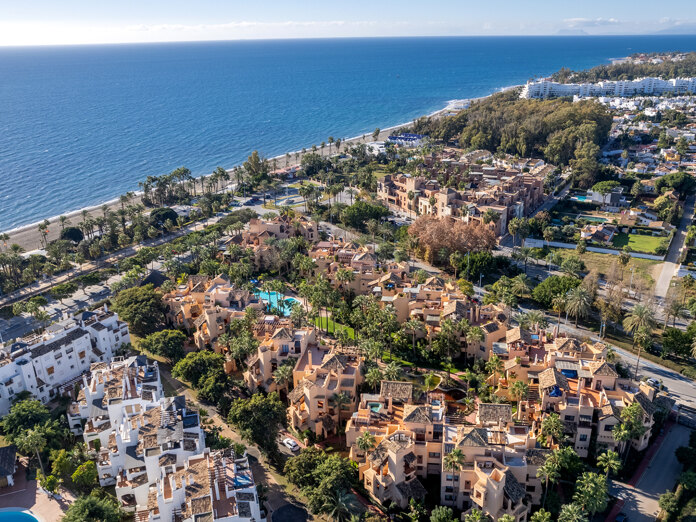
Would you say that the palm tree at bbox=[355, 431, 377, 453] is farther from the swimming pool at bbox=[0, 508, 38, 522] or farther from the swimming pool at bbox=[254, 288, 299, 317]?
the swimming pool at bbox=[254, 288, 299, 317]

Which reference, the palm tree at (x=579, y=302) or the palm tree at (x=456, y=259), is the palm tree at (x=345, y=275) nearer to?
the palm tree at (x=456, y=259)

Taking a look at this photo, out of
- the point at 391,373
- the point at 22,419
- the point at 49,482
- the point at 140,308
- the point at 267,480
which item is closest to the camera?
the point at 49,482

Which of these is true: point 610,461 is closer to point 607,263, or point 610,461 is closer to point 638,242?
point 607,263

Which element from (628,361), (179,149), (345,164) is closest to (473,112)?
(345,164)

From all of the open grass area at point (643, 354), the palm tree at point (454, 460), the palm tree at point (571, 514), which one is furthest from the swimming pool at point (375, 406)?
the open grass area at point (643, 354)

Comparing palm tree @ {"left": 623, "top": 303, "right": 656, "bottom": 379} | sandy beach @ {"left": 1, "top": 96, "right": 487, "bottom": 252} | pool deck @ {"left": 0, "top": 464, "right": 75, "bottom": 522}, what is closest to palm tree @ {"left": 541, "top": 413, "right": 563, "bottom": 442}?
palm tree @ {"left": 623, "top": 303, "right": 656, "bottom": 379}

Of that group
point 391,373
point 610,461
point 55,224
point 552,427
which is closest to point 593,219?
point 552,427
